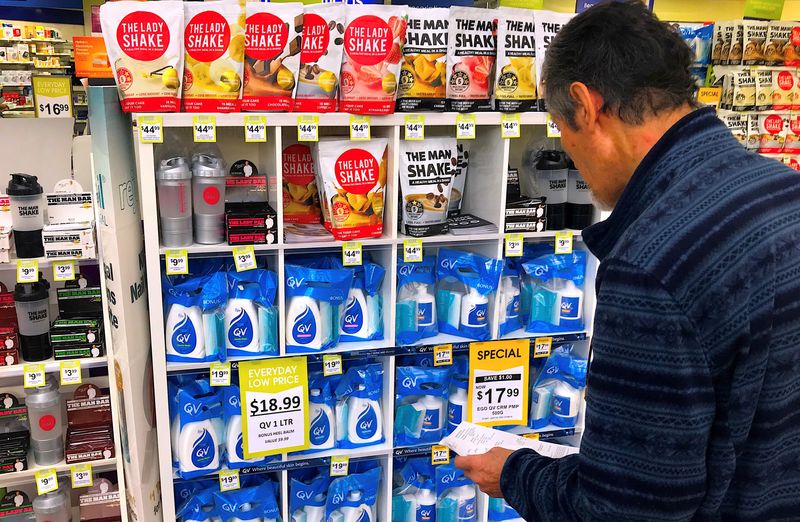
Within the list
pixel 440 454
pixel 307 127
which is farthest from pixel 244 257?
pixel 440 454

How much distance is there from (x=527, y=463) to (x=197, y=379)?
1887mm

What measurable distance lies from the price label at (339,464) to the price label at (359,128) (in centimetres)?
145

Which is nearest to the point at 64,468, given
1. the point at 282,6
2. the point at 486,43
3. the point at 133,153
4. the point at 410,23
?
the point at 133,153

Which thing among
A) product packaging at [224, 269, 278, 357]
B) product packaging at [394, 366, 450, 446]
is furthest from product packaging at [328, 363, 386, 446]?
product packaging at [224, 269, 278, 357]

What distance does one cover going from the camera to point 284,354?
9.43ft

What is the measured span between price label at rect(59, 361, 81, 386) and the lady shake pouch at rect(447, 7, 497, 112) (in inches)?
78.4

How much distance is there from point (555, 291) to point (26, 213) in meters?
2.41

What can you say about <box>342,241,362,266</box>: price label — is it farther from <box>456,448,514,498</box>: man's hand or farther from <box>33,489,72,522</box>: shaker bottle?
<box>33,489,72,522</box>: shaker bottle

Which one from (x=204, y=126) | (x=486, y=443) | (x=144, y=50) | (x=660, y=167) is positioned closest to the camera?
(x=660, y=167)

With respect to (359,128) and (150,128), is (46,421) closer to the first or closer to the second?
(150,128)

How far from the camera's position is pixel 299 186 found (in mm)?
3057

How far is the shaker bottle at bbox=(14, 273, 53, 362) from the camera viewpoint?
285 centimetres

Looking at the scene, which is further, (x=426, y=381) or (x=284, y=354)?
(x=426, y=381)

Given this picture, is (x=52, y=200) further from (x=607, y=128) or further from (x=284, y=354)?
(x=607, y=128)
